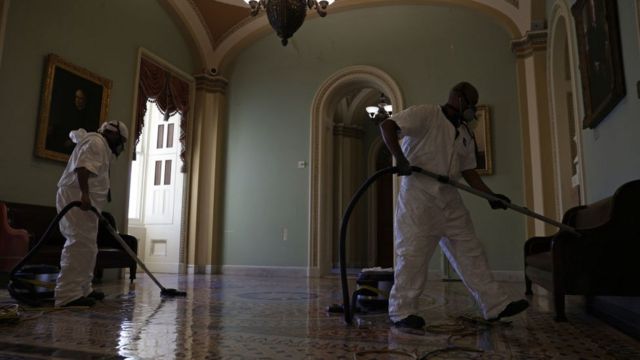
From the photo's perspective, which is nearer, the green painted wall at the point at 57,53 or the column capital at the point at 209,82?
the green painted wall at the point at 57,53

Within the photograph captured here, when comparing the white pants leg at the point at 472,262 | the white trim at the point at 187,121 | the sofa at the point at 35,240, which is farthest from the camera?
the white trim at the point at 187,121

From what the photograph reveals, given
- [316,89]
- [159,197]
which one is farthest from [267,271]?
[316,89]

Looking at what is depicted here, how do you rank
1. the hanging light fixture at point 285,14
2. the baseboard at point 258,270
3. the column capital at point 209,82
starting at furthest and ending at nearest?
the column capital at point 209,82 → the baseboard at point 258,270 → the hanging light fixture at point 285,14

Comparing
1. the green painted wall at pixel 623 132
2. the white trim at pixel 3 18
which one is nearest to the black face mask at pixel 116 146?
the white trim at pixel 3 18

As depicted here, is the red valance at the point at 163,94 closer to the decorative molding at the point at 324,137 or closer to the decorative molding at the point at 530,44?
the decorative molding at the point at 324,137

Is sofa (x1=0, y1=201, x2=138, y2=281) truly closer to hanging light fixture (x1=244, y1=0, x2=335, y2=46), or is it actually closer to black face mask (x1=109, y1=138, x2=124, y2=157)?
black face mask (x1=109, y1=138, x2=124, y2=157)

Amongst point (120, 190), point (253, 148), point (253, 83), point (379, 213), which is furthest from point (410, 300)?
point (379, 213)

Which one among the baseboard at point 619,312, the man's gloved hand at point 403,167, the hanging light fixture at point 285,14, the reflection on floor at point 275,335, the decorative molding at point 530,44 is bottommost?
the reflection on floor at point 275,335

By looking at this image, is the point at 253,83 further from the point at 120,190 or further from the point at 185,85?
the point at 120,190

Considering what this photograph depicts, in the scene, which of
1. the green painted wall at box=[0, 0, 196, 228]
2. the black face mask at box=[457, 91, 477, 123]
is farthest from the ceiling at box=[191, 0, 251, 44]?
the black face mask at box=[457, 91, 477, 123]

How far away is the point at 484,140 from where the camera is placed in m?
6.39

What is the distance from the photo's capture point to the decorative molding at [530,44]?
241 inches

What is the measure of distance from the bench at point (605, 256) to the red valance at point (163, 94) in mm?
5688

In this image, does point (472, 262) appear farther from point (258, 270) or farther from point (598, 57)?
point (258, 270)
